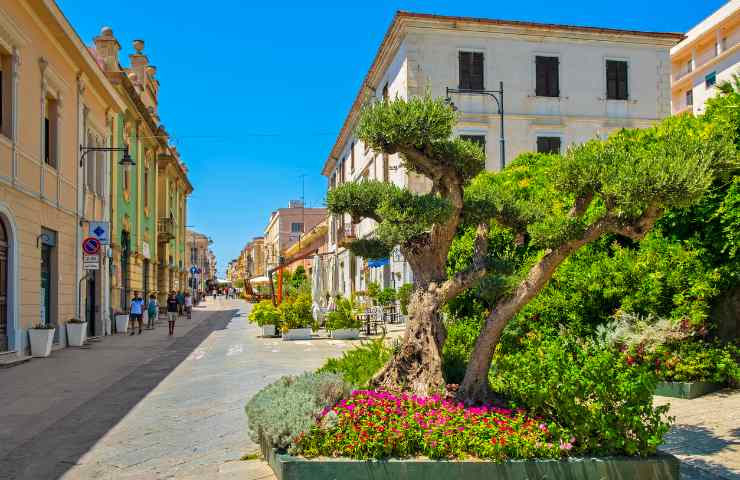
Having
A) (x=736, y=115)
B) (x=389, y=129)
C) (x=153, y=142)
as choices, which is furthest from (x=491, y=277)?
(x=153, y=142)

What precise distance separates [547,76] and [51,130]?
1926cm

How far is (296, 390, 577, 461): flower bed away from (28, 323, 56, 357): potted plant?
12190 millimetres

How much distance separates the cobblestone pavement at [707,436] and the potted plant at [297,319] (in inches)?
513

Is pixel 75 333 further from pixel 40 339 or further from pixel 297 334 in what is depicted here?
pixel 297 334

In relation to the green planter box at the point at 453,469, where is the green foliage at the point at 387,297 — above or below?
above

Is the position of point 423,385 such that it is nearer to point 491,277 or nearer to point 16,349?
point 491,277

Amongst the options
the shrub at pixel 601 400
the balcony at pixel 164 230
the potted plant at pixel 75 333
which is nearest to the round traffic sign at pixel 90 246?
the potted plant at pixel 75 333

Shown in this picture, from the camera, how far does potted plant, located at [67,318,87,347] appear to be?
1819 cm

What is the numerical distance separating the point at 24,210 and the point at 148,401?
801cm

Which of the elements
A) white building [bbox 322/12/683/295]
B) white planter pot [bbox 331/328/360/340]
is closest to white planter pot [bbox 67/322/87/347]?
white planter pot [bbox 331/328/360/340]

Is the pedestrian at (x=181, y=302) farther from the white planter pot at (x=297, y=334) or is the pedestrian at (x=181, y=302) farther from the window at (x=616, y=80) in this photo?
the window at (x=616, y=80)

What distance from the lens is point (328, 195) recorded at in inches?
256

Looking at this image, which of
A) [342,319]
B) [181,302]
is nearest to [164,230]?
[181,302]

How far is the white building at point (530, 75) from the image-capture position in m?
26.2
